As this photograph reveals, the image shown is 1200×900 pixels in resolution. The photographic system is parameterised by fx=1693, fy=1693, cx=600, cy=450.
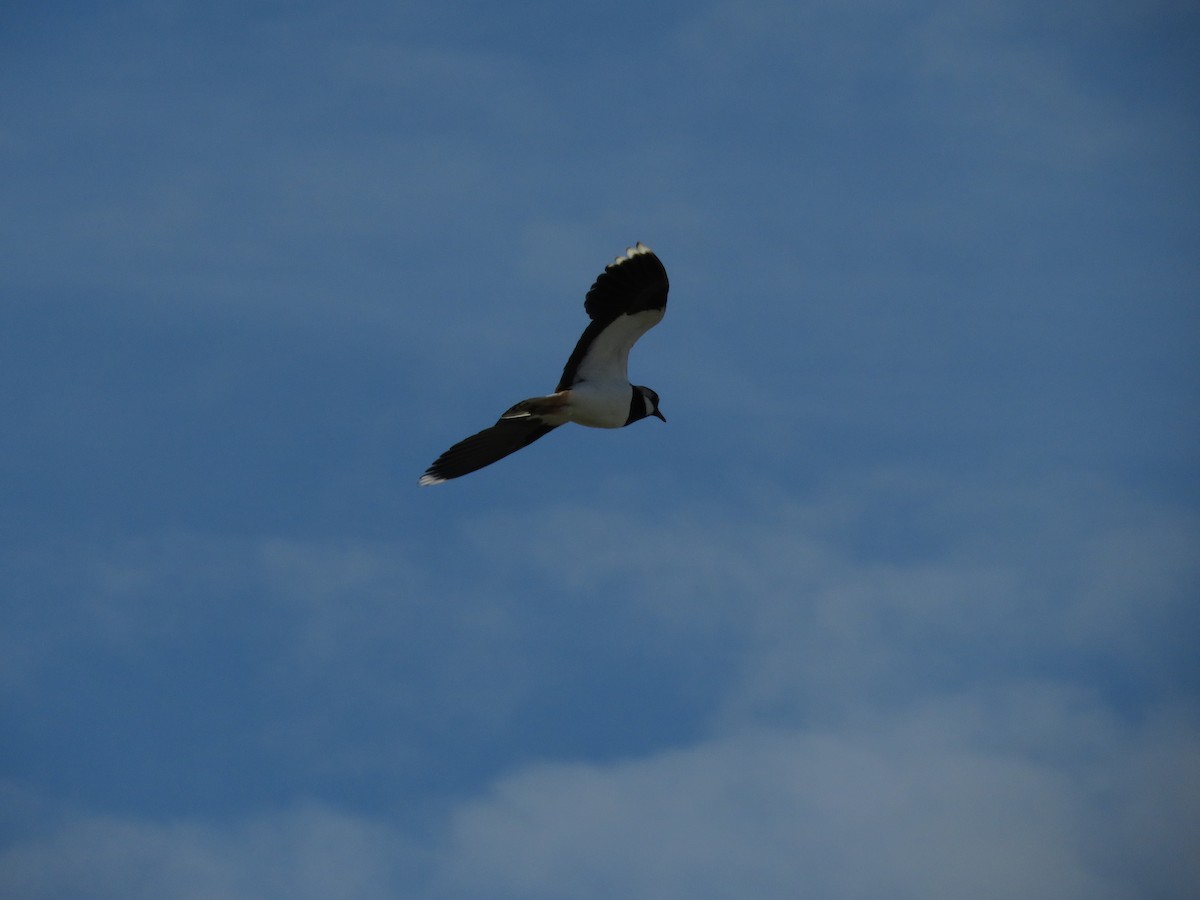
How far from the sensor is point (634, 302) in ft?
72.8

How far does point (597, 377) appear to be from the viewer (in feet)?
74.6

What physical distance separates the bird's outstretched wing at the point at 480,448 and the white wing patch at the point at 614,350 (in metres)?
0.99

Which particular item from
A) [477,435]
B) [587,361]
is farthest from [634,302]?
[477,435]

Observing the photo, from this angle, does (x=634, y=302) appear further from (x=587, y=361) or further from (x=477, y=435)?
(x=477, y=435)

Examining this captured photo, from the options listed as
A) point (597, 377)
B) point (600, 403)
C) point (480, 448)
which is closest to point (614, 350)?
point (597, 377)

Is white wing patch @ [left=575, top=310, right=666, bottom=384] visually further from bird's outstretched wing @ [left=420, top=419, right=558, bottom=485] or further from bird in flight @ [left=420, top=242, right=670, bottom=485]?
bird's outstretched wing @ [left=420, top=419, right=558, bottom=485]

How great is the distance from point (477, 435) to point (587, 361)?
183 cm

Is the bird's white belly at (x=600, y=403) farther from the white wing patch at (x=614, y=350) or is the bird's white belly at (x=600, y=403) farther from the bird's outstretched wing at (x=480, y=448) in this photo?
the bird's outstretched wing at (x=480, y=448)

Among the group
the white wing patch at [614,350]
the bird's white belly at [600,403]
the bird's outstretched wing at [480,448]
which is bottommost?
the bird's outstretched wing at [480,448]

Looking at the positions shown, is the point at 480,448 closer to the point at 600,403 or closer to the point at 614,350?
the point at 600,403

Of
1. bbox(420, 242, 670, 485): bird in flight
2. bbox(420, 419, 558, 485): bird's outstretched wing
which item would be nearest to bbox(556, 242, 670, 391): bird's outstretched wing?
bbox(420, 242, 670, 485): bird in flight

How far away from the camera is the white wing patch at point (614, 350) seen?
2242cm

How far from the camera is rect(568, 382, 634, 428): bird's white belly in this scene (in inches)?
880

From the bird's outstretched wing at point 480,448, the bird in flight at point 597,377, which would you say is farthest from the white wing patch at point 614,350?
the bird's outstretched wing at point 480,448
